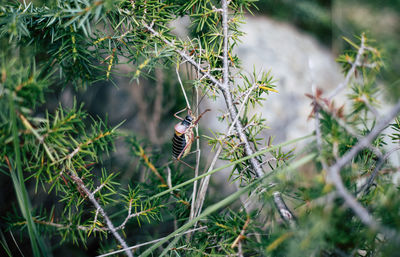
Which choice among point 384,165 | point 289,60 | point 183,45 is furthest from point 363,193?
point 289,60

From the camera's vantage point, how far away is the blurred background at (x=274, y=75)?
890 mm

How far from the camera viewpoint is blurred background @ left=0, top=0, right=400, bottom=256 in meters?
0.89

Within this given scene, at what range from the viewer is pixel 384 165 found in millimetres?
366

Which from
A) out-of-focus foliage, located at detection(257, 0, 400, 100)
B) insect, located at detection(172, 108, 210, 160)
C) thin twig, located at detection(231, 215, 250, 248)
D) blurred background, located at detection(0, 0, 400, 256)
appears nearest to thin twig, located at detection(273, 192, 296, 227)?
thin twig, located at detection(231, 215, 250, 248)

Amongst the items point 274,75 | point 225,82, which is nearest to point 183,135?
point 225,82

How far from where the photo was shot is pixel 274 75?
1394 millimetres

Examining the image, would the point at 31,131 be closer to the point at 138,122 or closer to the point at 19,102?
the point at 19,102

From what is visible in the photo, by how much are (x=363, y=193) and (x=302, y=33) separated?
1627 mm

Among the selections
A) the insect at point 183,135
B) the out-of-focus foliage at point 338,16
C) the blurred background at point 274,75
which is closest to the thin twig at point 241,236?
the insect at point 183,135

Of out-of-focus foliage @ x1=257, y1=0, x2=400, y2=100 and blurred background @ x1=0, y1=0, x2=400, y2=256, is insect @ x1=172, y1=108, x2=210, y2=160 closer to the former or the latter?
blurred background @ x1=0, y1=0, x2=400, y2=256

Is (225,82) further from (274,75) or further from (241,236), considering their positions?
(274,75)

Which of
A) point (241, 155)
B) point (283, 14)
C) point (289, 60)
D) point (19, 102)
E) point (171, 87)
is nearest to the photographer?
point (19, 102)

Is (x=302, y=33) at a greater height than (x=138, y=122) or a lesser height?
greater

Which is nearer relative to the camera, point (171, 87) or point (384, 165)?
point (384, 165)
